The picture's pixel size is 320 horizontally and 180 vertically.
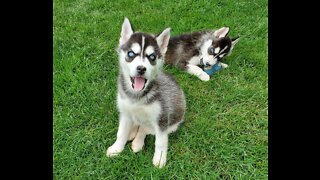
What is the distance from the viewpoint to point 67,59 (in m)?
5.23

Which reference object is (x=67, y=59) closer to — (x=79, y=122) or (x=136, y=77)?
(x=79, y=122)

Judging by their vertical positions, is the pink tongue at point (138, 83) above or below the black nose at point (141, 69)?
below

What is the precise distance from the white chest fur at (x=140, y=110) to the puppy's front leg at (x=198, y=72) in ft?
5.35

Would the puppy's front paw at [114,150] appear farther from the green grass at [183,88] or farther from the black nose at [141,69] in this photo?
the black nose at [141,69]

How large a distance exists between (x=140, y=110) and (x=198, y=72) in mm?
1827

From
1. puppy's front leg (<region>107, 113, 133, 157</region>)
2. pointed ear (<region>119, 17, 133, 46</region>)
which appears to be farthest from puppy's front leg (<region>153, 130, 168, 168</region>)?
pointed ear (<region>119, 17, 133, 46</region>)

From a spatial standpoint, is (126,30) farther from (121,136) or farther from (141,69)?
(121,136)

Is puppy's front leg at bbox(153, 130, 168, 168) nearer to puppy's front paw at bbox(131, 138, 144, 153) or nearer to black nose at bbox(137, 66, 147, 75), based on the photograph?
puppy's front paw at bbox(131, 138, 144, 153)

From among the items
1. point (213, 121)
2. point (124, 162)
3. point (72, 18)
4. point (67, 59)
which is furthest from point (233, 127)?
point (72, 18)

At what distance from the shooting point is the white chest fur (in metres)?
3.72

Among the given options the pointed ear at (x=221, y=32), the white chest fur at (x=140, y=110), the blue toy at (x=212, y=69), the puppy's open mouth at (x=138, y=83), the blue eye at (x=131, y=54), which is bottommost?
the blue toy at (x=212, y=69)

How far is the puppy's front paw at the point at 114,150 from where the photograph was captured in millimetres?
3926

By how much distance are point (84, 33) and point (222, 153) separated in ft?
10.9

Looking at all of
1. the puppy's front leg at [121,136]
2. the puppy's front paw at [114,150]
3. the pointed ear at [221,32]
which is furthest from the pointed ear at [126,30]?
the pointed ear at [221,32]
